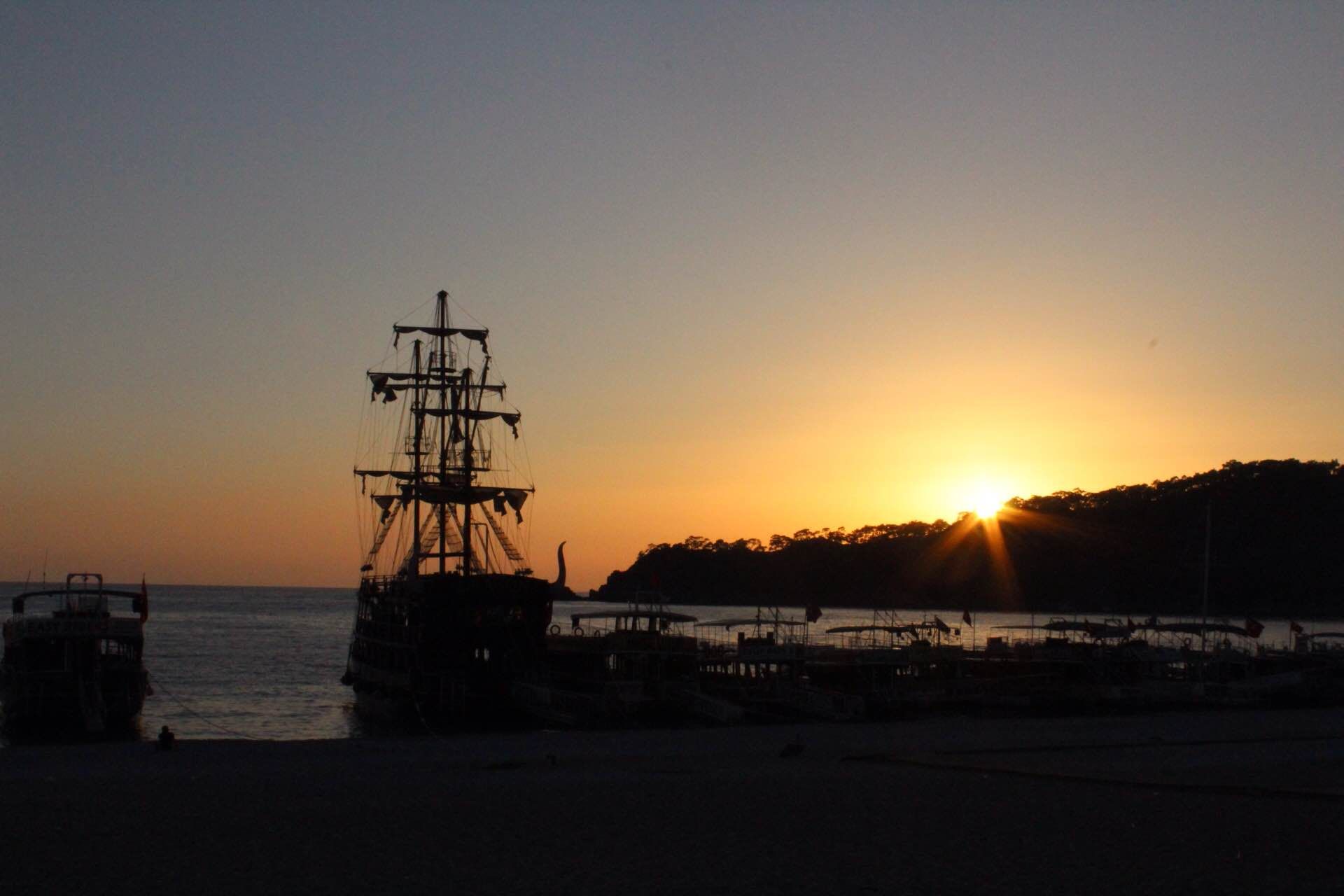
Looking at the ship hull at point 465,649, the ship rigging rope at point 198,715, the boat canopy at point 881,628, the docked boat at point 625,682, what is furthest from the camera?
the boat canopy at point 881,628

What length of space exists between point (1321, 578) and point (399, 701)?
166070mm

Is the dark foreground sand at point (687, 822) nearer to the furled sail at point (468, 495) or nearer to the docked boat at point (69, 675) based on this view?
the docked boat at point (69, 675)

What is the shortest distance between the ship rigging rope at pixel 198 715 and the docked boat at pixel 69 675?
1448 millimetres

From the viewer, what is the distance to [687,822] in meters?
19.6

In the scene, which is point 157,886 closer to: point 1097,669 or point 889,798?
point 889,798

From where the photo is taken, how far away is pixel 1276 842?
1698cm

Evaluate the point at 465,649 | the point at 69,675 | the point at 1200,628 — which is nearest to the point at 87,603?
the point at 69,675

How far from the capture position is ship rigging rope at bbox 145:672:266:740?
4997cm

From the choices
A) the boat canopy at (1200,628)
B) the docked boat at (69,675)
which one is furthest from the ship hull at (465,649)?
the boat canopy at (1200,628)

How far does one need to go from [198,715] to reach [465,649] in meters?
14.1

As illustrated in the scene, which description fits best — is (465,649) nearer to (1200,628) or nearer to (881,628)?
(881,628)

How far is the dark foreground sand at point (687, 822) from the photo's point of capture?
1523cm

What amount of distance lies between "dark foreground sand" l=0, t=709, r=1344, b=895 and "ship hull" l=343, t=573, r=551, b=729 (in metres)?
20.1

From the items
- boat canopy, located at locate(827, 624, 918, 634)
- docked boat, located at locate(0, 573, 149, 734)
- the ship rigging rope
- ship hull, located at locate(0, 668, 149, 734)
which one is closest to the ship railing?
docked boat, located at locate(0, 573, 149, 734)
